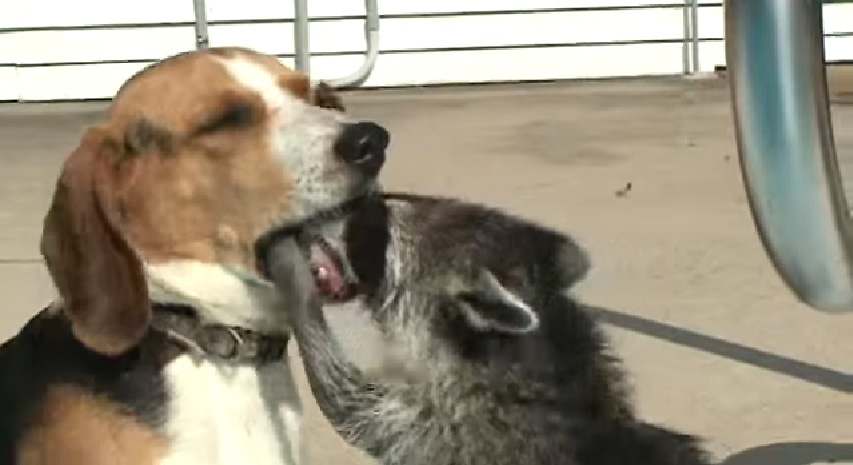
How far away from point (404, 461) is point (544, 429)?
250 mm

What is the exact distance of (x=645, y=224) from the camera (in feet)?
24.2

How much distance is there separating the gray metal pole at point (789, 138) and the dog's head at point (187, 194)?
1.61 meters

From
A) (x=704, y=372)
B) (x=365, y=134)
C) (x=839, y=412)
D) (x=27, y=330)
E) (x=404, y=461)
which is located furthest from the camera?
(x=704, y=372)

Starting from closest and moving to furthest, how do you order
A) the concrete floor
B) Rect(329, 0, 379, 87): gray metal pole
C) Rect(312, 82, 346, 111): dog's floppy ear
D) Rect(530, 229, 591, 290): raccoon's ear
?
1. Rect(530, 229, 591, 290): raccoon's ear
2. Rect(312, 82, 346, 111): dog's floppy ear
3. the concrete floor
4. Rect(329, 0, 379, 87): gray metal pole

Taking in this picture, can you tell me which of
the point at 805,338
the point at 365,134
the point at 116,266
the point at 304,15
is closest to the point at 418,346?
the point at 365,134

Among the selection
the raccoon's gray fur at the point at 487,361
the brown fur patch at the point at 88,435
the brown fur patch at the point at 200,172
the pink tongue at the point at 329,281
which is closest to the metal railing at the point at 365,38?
the brown fur patch at the point at 200,172

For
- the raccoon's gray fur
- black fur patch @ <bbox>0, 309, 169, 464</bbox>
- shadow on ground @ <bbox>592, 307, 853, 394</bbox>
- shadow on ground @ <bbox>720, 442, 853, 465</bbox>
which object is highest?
the raccoon's gray fur

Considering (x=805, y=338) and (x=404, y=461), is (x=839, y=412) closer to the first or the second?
(x=805, y=338)

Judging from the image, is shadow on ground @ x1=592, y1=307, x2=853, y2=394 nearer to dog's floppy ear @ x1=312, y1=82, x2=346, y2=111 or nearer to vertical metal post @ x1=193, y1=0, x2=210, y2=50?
dog's floppy ear @ x1=312, y1=82, x2=346, y2=111

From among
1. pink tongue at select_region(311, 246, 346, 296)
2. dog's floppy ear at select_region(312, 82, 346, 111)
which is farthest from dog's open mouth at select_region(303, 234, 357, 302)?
dog's floppy ear at select_region(312, 82, 346, 111)

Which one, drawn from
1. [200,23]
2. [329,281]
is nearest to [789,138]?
[329,281]

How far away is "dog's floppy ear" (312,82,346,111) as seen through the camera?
11.4 ft

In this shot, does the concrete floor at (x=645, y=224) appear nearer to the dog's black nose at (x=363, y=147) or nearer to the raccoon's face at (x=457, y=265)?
the raccoon's face at (x=457, y=265)

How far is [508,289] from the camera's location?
87.4 inches
